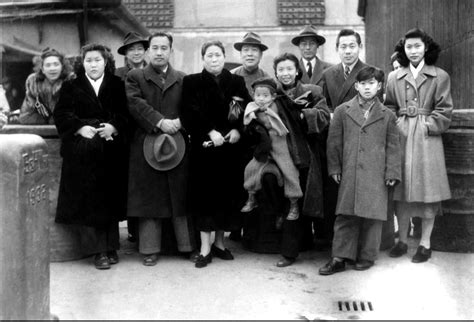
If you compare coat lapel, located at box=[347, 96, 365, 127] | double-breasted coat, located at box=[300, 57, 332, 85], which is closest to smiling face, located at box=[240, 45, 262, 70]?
double-breasted coat, located at box=[300, 57, 332, 85]

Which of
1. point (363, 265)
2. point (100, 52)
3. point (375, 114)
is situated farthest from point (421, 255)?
point (100, 52)

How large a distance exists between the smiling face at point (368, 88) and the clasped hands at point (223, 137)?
1173 mm

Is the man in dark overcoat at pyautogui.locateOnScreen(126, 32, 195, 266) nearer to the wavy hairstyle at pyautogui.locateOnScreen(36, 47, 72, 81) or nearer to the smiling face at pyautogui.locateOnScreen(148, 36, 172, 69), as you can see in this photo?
the smiling face at pyautogui.locateOnScreen(148, 36, 172, 69)

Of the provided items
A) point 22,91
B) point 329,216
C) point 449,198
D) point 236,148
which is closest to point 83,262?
point 236,148

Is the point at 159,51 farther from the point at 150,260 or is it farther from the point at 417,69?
the point at 417,69

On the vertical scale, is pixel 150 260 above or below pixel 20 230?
below

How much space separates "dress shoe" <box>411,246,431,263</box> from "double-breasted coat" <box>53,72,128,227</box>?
9.03 feet

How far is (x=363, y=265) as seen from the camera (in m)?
5.78

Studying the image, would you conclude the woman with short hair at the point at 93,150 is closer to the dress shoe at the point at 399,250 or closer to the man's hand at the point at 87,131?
the man's hand at the point at 87,131

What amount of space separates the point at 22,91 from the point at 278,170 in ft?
29.3

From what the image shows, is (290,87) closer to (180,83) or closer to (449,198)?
(180,83)

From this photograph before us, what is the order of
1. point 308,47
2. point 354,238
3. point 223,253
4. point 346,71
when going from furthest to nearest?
point 308,47
point 346,71
point 223,253
point 354,238

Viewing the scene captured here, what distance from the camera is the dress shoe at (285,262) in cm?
588

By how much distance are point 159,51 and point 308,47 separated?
194 cm
